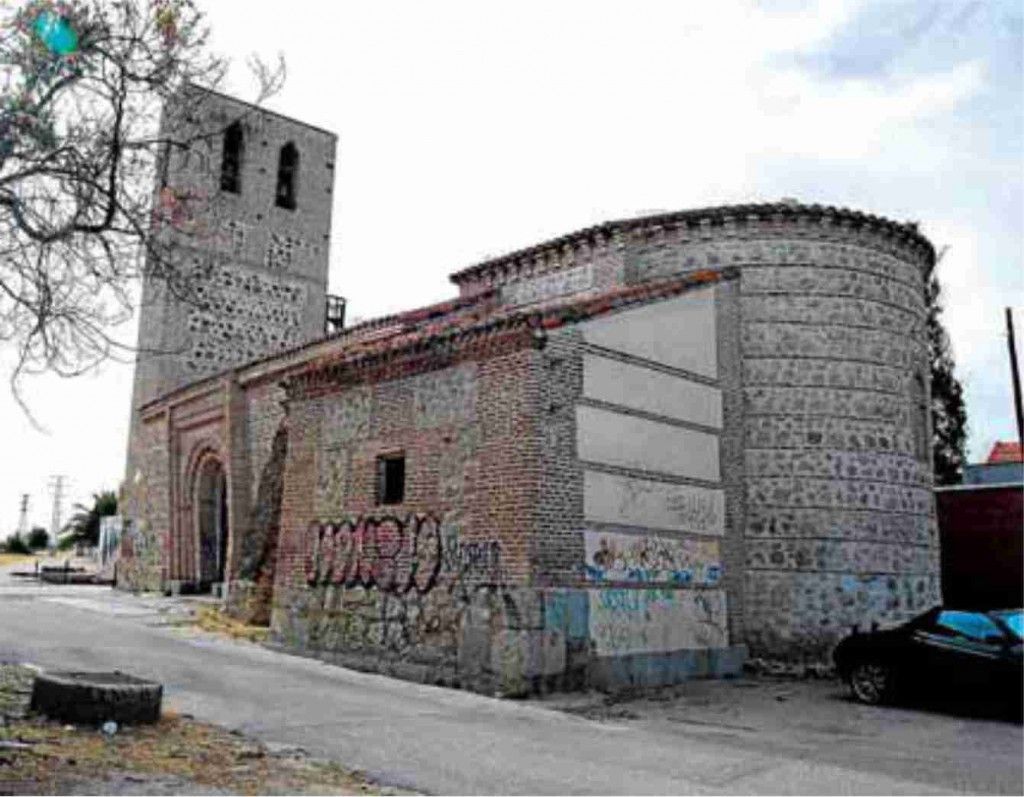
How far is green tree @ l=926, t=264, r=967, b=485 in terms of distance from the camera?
2978 centimetres

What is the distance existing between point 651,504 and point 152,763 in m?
8.60

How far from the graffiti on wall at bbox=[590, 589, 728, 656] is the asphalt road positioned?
890 mm

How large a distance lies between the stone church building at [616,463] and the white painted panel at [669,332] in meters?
0.04

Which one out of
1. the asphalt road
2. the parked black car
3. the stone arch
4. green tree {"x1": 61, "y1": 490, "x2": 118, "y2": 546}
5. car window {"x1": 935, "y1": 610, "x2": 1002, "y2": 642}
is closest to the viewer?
the asphalt road

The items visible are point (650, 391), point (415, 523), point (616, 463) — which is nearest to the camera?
point (616, 463)

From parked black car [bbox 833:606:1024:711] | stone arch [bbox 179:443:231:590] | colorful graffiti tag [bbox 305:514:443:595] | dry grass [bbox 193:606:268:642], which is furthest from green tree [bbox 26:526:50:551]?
parked black car [bbox 833:606:1024:711]

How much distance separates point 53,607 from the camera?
814 inches

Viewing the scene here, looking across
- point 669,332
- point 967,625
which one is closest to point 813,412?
point 669,332

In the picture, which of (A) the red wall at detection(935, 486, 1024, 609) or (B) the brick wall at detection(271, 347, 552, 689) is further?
(A) the red wall at detection(935, 486, 1024, 609)

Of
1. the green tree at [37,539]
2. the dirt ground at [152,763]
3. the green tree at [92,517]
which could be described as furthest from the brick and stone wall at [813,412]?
the green tree at [37,539]

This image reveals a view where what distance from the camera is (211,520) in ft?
84.2

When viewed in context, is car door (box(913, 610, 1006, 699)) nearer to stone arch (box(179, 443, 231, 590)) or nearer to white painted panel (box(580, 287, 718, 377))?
white painted panel (box(580, 287, 718, 377))

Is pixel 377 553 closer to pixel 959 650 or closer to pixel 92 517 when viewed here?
pixel 959 650

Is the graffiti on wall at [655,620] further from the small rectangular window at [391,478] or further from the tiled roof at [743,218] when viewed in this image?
the tiled roof at [743,218]
